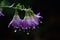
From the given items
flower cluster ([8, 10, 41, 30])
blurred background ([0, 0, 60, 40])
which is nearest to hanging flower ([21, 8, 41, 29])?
flower cluster ([8, 10, 41, 30])

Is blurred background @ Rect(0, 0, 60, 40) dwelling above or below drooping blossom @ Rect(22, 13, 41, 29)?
above

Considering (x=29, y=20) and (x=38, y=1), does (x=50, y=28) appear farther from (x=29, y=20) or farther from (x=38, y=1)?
(x=29, y=20)

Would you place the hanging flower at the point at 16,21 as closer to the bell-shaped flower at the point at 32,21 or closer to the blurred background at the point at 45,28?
the bell-shaped flower at the point at 32,21

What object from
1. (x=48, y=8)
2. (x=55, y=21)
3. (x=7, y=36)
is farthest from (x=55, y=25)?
(x=7, y=36)

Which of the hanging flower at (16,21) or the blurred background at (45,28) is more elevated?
the blurred background at (45,28)

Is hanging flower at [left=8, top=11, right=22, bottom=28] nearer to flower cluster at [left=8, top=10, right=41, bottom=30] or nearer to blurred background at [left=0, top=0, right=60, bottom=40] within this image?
flower cluster at [left=8, top=10, right=41, bottom=30]

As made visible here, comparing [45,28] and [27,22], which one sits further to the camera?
[45,28]

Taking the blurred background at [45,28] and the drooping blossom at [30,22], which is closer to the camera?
the drooping blossom at [30,22]

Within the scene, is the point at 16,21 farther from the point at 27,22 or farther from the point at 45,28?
the point at 45,28

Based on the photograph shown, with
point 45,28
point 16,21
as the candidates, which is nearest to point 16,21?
point 16,21

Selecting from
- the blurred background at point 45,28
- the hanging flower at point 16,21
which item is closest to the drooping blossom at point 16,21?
the hanging flower at point 16,21

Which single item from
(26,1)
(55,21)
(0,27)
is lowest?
(26,1)
